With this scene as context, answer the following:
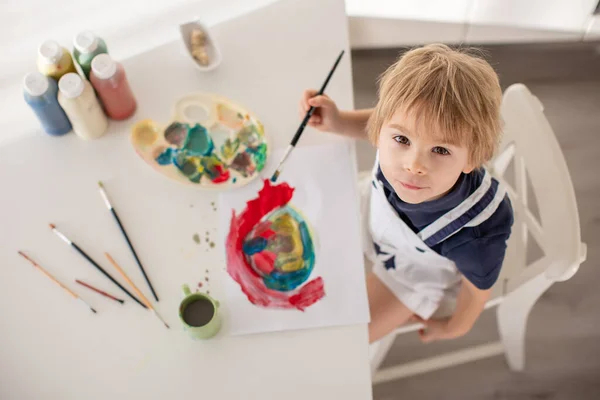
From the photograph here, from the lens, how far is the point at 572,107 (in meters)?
1.85

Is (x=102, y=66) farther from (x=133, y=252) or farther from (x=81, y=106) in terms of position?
(x=133, y=252)

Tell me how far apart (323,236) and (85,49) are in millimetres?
505

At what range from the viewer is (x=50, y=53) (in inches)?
37.0

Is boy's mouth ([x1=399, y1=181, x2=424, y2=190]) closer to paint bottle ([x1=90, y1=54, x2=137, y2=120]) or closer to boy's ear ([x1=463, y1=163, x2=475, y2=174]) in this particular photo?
boy's ear ([x1=463, y1=163, x2=475, y2=174])

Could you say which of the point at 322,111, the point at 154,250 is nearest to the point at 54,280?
the point at 154,250

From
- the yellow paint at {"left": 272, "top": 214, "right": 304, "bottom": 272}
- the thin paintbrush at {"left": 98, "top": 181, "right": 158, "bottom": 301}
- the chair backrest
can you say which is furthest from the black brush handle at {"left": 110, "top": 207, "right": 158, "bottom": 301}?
the chair backrest

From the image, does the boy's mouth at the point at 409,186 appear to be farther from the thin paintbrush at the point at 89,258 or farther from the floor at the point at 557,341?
the floor at the point at 557,341

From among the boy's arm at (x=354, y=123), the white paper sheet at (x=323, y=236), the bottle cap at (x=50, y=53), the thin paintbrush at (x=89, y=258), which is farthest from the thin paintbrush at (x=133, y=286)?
the boy's arm at (x=354, y=123)

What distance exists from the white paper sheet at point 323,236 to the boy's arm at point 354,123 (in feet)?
0.09

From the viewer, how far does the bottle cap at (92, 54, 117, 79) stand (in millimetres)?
938

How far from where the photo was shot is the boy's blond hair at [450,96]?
28.3 inches

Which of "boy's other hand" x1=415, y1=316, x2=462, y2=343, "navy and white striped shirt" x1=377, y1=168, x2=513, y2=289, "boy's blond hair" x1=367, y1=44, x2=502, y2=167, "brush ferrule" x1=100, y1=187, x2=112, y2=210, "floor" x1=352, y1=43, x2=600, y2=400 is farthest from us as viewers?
"floor" x1=352, y1=43, x2=600, y2=400

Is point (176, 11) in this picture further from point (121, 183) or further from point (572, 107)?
point (572, 107)

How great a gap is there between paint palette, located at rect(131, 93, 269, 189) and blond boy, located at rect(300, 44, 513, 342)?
0.39ft
